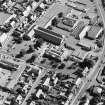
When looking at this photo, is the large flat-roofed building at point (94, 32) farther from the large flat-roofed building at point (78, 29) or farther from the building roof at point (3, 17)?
the building roof at point (3, 17)

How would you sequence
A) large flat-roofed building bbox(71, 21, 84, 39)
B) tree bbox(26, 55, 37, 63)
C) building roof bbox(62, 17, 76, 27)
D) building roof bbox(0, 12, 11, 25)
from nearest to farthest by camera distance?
tree bbox(26, 55, 37, 63)
large flat-roofed building bbox(71, 21, 84, 39)
building roof bbox(62, 17, 76, 27)
building roof bbox(0, 12, 11, 25)

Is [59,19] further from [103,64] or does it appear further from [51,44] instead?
[103,64]

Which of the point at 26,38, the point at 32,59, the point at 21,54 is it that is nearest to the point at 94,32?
the point at 26,38

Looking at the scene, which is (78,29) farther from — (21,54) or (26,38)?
(21,54)

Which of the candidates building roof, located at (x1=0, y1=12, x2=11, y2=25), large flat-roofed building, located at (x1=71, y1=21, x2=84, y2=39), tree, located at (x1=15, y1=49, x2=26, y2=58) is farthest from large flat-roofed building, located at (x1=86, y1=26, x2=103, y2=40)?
building roof, located at (x1=0, y1=12, x2=11, y2=25)

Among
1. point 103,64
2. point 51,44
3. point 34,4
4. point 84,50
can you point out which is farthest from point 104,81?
point 34,4

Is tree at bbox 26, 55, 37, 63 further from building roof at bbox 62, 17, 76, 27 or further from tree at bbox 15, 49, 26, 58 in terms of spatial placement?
building roof at bbox 62, 17, 76, 27
